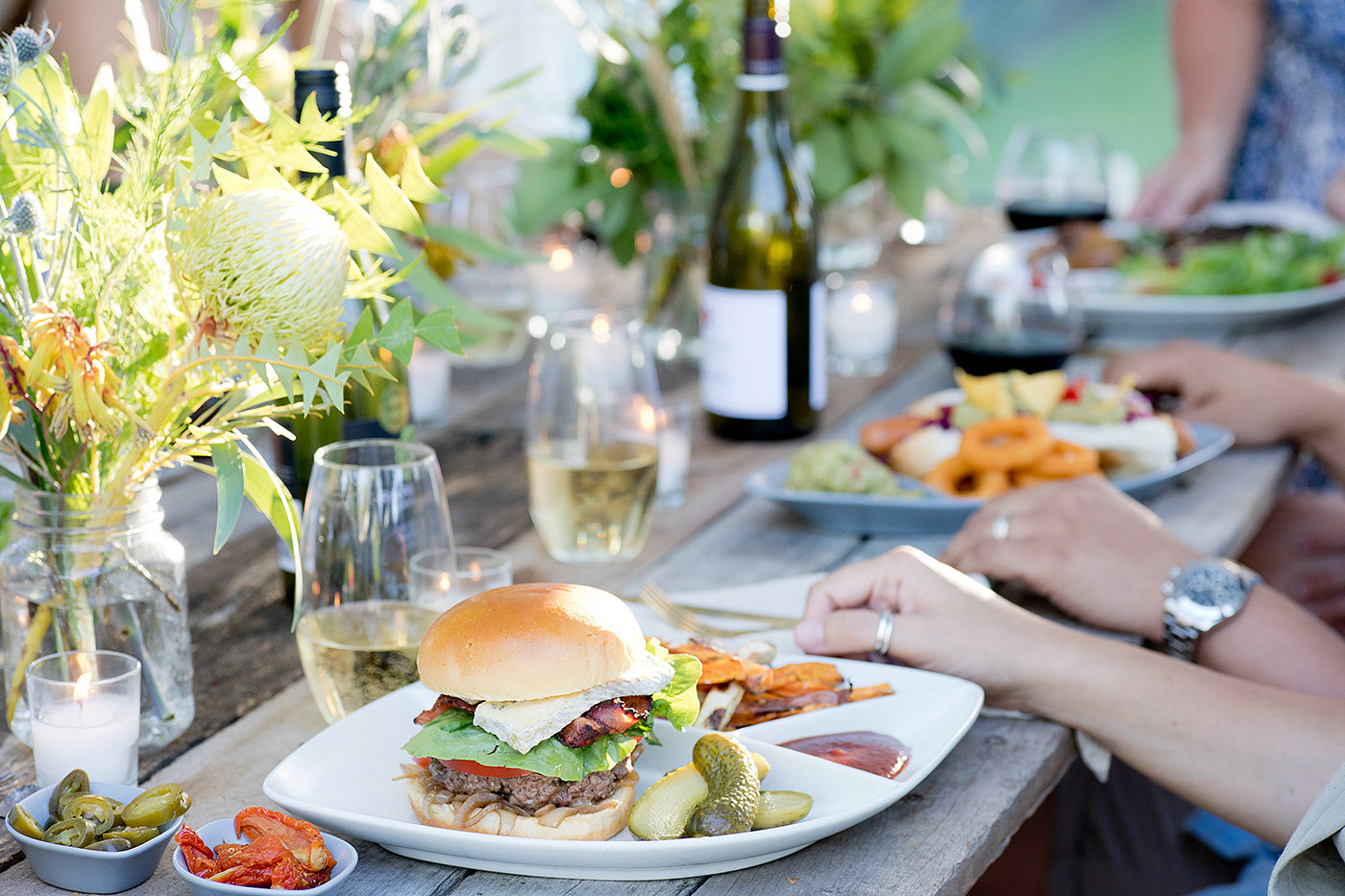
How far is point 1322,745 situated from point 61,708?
0.80 metres

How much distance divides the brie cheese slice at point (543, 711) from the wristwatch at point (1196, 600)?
526 mm

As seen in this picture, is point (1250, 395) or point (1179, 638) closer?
point (1179, 638)

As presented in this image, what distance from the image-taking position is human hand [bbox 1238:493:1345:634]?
186cm

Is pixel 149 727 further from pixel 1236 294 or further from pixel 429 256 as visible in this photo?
pixel 1236 294

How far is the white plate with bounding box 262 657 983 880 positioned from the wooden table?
0.05ft

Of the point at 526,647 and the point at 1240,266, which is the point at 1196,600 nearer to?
the point at 526,647

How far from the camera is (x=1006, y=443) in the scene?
1.35m

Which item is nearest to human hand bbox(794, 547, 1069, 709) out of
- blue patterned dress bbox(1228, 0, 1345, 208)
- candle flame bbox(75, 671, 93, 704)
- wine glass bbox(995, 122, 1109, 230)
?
candle flame bbox(75, 671, 93, 704)

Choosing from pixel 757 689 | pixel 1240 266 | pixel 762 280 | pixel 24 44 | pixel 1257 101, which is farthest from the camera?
pixel 1257 101

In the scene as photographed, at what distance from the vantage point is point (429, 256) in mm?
1498

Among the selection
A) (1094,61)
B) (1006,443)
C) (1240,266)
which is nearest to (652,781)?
(1006,443)

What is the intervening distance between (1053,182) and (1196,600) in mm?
1628

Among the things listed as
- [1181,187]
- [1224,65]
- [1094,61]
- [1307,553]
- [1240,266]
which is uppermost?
[1094,61]

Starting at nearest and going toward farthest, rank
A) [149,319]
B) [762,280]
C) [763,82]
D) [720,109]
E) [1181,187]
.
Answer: [149,319]
[763,82]
[762,280]
[720,109]
[1181,187]
